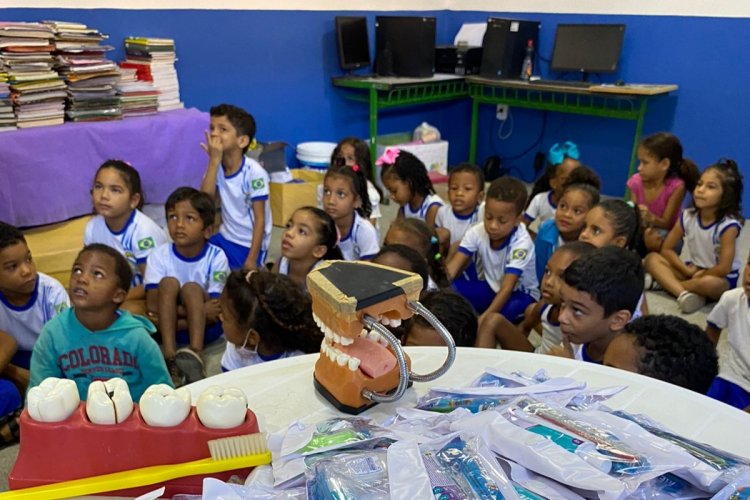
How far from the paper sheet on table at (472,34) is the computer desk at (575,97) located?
0.35 meters

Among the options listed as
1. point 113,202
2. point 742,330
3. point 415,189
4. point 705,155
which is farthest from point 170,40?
point 705,155

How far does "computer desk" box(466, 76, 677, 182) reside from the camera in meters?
4.04

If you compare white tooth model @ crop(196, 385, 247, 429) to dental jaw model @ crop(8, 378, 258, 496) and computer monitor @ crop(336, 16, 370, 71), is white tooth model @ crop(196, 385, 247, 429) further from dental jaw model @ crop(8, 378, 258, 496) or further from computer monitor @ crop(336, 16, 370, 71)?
computer monitor @ crop(336, 16, 370, 71)

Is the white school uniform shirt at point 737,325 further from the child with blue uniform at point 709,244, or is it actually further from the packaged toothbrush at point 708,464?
the packaged toothbrush at point 708,464

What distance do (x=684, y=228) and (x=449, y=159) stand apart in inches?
111

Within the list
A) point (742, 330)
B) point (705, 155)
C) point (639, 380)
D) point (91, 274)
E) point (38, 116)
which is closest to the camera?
point (639, 380)

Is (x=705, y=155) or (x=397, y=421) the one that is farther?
(x=705, y=155)

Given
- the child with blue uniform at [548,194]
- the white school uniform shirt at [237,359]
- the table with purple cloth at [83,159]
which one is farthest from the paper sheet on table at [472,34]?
the white school uniform shirt at [237,359]

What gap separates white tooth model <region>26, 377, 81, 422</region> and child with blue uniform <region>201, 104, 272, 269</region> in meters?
2.03

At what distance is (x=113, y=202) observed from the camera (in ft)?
7.86

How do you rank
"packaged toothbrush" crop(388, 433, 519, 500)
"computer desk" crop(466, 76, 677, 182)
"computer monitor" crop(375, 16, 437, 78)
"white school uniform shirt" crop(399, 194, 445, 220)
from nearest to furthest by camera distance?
"packaged toothbrush" crop(388, 433, 519, 500) → "white school uniform shirt" crop(399, 194, 445, 220) → "computer desk" crop(466, 76, 677, 182) → "computer monitor" crop(375, 16, 437, 78)

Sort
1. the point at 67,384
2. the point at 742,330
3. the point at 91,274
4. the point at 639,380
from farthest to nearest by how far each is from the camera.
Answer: the point at 742,330
the point at 91,274
the point at 639,380
the point at 67,384

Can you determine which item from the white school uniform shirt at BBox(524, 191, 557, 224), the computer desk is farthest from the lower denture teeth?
the computer desk

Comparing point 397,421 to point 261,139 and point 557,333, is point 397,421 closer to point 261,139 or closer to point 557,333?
point 557,333
